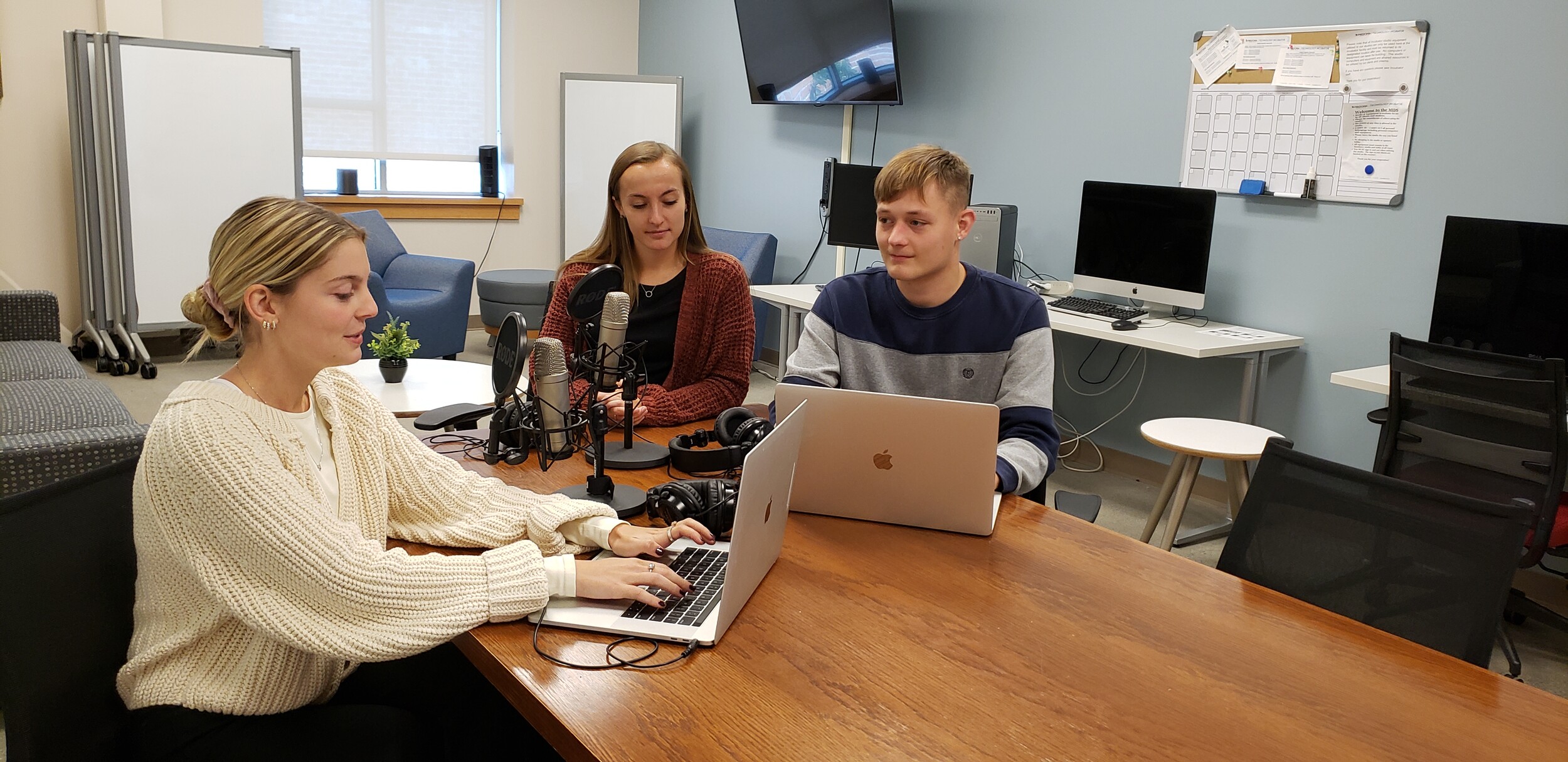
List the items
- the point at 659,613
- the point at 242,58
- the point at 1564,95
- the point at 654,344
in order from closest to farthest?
the point at 659,613, the point at 654,344, the point at 1564,95, the point at 242,58

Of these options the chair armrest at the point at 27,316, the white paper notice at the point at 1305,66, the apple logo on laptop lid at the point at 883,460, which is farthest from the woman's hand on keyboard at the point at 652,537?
the chair armrest at the point at 27,316

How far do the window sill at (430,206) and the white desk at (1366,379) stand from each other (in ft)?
16.3

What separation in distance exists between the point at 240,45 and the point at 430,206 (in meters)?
1.30

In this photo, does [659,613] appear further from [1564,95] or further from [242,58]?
[242,58]

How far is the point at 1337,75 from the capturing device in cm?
346

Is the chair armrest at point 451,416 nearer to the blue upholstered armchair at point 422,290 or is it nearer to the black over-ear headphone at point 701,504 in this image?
the black over-ear headphone at point 701,504

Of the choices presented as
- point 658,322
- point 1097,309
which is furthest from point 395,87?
point 658,322

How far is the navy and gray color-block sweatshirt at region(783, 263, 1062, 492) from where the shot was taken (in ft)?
6.20

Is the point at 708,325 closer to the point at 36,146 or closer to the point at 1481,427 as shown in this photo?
the point at 1481,427

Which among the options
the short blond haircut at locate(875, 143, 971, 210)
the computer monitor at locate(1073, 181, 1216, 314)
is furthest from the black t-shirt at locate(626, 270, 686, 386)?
the computer monitor at locate(1073, 181, 1216, 314)

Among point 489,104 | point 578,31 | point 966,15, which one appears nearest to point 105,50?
point 489,104

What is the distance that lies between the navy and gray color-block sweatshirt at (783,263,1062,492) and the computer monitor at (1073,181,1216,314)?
194cm

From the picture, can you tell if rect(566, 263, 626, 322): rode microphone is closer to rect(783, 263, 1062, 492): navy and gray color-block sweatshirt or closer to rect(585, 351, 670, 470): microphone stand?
rect(585, 351, 670, 470): microphone stand

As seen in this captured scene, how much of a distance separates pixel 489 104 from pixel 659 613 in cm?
593
